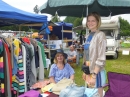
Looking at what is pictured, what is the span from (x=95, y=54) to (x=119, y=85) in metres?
0.85

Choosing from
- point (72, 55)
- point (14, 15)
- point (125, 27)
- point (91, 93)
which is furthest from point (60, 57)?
point (125, 27)

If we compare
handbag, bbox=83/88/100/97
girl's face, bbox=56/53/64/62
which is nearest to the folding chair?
handbag, bbox=83/88/100/97

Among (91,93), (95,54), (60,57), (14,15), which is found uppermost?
(14,15)

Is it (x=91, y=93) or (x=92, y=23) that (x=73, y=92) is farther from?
(x=92, y=23)

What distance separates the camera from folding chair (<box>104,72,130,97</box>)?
10.5 feet

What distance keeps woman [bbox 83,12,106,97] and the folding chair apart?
44 centimetres

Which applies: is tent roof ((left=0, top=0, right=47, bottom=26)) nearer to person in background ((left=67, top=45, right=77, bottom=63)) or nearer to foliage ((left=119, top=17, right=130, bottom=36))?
person in background ((left=67, top=45, right=77, bottom=63))

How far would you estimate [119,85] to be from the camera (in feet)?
10.8

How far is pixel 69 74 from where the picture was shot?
431cm

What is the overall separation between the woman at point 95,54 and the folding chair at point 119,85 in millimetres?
437

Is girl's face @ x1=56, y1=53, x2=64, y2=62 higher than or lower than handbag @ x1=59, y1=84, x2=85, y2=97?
higher

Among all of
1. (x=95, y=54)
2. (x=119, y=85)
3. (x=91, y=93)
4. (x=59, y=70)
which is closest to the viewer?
(x=95, y=54)

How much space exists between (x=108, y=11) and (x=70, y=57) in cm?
487

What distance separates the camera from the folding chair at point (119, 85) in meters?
3.21
